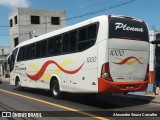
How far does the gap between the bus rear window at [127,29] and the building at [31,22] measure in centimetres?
4239

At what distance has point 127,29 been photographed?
1316cm

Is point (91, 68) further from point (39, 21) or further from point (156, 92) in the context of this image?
point (39, 21)

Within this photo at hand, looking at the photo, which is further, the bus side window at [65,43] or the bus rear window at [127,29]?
the bus side window at [65,43]

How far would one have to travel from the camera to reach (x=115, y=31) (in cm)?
1287

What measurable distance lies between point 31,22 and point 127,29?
46.6 meters

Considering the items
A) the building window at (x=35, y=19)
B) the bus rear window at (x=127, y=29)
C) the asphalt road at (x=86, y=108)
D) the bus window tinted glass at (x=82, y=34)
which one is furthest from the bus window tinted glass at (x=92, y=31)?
the building window at (x=35, y=19)

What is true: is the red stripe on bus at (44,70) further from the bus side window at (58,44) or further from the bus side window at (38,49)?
the bus side window at (38,49)

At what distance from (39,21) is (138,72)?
4706cm

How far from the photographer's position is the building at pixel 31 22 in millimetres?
56250

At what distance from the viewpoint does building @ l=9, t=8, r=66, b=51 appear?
56.2 m

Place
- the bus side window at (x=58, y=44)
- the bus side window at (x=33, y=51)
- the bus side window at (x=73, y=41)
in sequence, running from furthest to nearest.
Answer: the bus side window at (x=33, y=51) → the bus side window at (x=58, y=44) → the bus side window at (x=73, y=41)

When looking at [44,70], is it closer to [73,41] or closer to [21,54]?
[73,41]

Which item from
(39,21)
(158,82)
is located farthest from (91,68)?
(39,21)

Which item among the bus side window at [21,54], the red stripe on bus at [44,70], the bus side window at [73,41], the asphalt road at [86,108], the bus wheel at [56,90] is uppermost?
the bus side window at [73,41]
